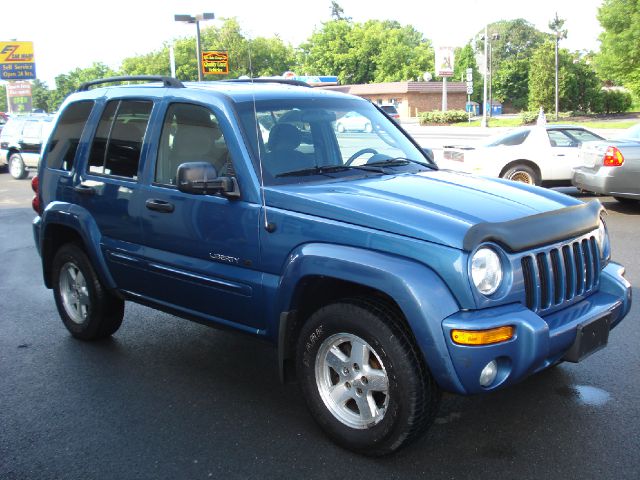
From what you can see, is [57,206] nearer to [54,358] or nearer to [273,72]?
[54,358]

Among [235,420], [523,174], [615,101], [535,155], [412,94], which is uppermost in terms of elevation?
[412,94]

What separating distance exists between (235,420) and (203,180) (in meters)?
1.42

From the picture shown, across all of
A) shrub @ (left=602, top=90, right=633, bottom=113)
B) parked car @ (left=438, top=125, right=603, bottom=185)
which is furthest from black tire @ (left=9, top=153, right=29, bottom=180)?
shrub @ (left=602, top=90, right=633, bottom=113)

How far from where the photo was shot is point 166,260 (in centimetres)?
439

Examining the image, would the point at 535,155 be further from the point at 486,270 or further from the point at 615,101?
the point at 615,101

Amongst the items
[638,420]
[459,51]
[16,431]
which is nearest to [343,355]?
[638,420]

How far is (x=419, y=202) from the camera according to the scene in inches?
140

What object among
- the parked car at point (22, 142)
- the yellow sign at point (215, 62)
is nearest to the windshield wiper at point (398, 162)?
the parked car at point (22, 142)

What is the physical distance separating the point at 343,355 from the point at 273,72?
75.0 metres

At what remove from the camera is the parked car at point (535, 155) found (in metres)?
12.9

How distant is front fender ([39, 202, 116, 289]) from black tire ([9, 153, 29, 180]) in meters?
17.6

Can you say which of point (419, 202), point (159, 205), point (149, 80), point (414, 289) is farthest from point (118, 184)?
point (414, 289)

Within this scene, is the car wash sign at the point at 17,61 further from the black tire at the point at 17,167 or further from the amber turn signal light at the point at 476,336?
the amber turn signal light at the point at 476,336

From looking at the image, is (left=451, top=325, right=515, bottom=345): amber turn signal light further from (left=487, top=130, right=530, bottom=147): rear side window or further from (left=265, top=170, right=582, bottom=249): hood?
(left=487, top=130, right=530, bottom=147): rear side window
